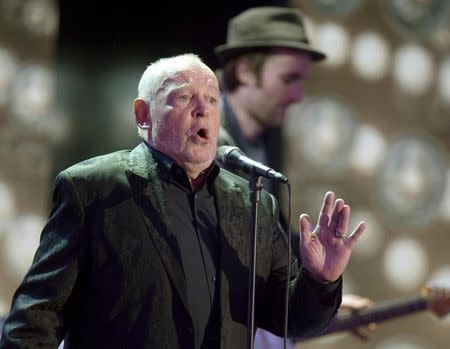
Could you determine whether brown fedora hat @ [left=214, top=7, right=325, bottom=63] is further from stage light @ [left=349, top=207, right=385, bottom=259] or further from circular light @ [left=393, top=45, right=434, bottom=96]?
circular light @ [left=393, top=45, right=434, bottom=96]

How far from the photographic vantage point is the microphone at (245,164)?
2.05m

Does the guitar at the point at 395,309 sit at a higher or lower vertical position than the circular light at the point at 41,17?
lower

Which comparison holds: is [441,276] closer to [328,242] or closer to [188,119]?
[328,242]

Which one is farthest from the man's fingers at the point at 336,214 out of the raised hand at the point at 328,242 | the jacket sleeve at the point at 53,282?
the jacket sleeve at the point at 53,282

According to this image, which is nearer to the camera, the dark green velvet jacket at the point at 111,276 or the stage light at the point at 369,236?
the dark green velvet jacket at the point at 111,276

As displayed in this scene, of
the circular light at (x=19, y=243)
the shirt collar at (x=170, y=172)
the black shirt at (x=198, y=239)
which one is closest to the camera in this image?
the black shirt at (x=198, y=239)

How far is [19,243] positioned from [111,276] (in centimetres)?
225

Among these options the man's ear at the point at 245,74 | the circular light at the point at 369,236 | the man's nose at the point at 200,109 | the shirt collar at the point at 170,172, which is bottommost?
the circular light at the point at 369,236

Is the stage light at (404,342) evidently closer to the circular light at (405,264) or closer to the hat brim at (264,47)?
the circular light at (405,264)

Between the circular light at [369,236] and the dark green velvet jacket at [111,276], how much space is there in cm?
287

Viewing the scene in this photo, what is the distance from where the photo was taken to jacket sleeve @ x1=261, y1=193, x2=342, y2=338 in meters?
2.24

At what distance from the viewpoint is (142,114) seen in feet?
7.62

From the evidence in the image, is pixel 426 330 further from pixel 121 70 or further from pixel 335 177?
pixel 121 70

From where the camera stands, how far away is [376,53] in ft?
17.2
